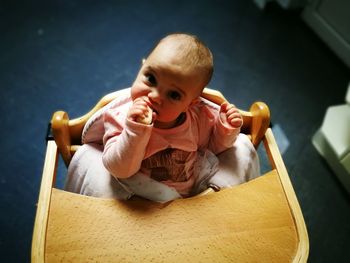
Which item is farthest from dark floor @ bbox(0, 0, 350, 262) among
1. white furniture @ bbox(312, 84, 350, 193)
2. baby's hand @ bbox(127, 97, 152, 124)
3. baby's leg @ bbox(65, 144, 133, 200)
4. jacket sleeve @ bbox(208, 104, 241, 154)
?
baby's hand @ bbox(127, 97, 152, 124)

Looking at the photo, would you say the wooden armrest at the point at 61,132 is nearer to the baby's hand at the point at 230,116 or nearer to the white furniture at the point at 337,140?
the baby's hand at the point at 230,116

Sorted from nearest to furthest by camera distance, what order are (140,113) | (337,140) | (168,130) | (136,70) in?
(140,113), (168,130), (337,140), (136,70)

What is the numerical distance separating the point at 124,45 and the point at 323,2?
2.73 ft

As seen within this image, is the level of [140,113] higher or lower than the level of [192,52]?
lower

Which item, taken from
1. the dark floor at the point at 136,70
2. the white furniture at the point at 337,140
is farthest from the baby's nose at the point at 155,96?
the white furniture at the point at 337,140

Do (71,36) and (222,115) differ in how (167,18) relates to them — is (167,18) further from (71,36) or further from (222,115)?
(222,115)

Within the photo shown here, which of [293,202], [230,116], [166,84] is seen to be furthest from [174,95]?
[293,202]

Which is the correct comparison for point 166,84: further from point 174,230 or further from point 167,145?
point 174,230

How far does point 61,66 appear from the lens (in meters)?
1.52

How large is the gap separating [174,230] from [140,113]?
221mm

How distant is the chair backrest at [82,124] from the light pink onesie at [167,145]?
0.05 meters

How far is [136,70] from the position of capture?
1530 mm

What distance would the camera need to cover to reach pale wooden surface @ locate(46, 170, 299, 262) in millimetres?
699

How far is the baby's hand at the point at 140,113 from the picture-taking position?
0.69m
